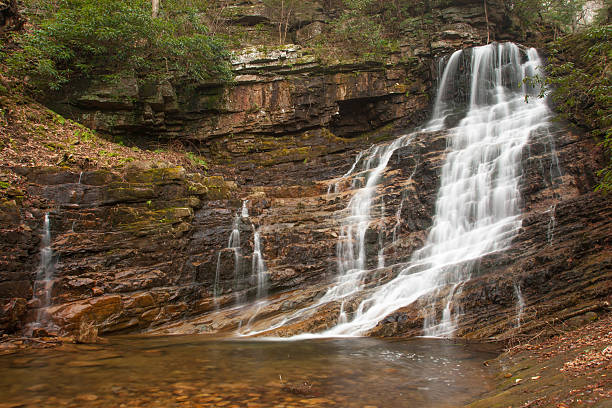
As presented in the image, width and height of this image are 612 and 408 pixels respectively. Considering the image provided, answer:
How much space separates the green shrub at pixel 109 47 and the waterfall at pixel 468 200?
36.9ft

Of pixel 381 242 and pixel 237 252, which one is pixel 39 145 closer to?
pixel 237 252

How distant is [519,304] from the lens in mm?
8453

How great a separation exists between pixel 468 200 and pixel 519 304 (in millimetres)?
5745

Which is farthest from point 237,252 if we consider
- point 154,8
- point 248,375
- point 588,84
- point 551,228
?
point 154,8

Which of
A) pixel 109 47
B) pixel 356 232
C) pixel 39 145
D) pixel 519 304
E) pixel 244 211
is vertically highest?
pixel 109 47

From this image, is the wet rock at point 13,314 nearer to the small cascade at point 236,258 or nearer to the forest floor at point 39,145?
the forest floor at point 39,145

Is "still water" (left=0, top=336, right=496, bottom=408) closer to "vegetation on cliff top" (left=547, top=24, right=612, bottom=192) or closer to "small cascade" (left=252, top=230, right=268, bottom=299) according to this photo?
"small cascade" (left=252, top=230, right=268, bottom=299)

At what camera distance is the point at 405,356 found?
22.5 feet

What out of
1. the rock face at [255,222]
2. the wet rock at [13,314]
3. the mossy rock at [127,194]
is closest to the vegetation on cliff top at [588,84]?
the rock face at [255,222]

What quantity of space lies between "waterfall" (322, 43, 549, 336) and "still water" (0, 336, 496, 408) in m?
2.04

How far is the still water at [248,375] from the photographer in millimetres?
4547

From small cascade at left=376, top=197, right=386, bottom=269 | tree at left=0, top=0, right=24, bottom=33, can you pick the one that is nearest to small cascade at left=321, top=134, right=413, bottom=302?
small cascade at left=376, top=197, right=386, bottom=269

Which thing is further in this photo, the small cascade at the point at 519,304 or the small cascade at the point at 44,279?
the small cascade at the point at 44,279

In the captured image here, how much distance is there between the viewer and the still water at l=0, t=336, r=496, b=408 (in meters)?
4.55
